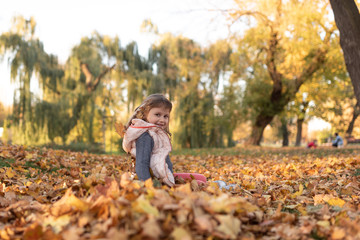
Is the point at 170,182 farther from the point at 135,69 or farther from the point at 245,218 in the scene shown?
the point at 135,69

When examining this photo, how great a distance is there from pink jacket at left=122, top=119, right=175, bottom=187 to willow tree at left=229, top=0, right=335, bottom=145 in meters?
9.46

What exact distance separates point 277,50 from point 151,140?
13436mm

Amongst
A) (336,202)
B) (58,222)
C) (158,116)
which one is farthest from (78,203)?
(336,202)

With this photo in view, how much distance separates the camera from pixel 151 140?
2.51m

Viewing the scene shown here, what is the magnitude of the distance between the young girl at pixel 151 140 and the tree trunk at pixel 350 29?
4647 millimetres

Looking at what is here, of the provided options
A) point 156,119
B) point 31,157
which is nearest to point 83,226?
point 156,119

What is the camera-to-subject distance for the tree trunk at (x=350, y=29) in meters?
5.56

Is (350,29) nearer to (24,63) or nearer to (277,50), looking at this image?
(277,50)

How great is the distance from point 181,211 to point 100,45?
15.0 meters

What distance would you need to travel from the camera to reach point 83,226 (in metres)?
1.42

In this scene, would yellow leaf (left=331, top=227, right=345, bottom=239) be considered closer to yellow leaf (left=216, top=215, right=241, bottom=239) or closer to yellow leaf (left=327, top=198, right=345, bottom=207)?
yellow leaf (left=216, top=215, right=241, bottom=239)

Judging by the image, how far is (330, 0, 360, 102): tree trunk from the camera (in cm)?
556

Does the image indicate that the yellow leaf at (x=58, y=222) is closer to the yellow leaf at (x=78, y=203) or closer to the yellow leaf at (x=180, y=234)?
the yellow leaf at (x=78, y=203)

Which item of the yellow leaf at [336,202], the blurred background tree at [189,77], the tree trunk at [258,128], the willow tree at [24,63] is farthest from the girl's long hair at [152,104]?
the tree trunk at [258,128]
